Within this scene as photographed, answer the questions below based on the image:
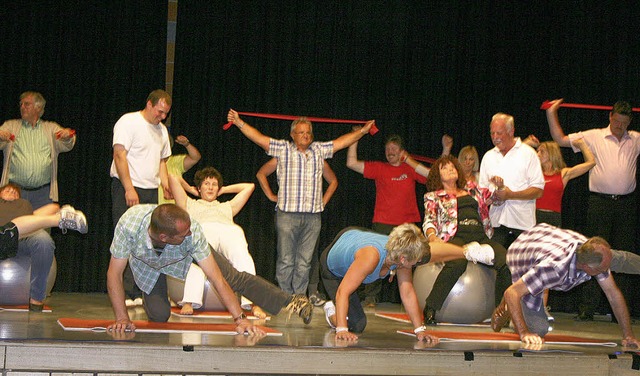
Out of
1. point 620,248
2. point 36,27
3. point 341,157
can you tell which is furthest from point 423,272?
point 36,27

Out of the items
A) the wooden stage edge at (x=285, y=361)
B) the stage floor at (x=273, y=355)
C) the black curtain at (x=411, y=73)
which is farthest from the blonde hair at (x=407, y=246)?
the black curtain at (x=411, y=73)

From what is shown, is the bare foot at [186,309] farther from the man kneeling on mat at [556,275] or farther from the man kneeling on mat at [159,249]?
the man kneeling on mat at [556,275]

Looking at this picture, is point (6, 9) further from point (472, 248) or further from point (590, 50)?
point (590, 50)

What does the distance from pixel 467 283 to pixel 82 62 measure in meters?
4.28

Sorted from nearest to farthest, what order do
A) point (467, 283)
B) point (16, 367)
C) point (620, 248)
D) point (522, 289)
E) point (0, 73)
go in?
point (16, 367), point (522, 289), point (467, 283), point (620, 248), point (0, 73)

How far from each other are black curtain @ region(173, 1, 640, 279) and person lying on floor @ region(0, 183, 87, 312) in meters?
2.35

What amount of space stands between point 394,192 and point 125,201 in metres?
2.62

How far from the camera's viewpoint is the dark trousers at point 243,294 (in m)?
Answer: 5.01

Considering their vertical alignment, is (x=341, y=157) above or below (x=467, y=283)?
above

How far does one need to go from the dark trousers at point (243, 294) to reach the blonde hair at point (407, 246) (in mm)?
752

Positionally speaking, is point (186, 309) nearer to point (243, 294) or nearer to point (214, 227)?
point (214, 227)

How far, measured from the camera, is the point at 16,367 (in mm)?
Answer: 3865

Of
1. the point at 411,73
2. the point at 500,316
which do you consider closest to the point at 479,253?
the point at 500,316

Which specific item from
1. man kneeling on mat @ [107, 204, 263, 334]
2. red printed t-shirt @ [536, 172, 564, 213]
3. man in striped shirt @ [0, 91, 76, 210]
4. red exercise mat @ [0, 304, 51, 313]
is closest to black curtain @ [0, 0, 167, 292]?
man in striped shirt @ [0, 91, 76, 210]
